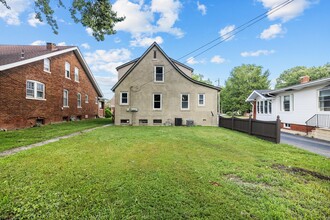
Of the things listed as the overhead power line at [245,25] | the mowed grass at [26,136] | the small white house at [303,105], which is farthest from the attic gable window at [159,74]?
the small white house at [303,105]

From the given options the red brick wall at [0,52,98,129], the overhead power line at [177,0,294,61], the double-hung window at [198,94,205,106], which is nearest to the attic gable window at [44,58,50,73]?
the red brick wall at [0,52,98,129]

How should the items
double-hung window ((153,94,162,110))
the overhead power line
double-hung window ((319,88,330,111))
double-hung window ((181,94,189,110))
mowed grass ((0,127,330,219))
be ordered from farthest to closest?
double-hung window ((181,94,189,110)), double-hung window ((153,94,162,110)), double-hung window ((319,88,330,111)), the overhead power line, mowed grass ((0,127,330,219))

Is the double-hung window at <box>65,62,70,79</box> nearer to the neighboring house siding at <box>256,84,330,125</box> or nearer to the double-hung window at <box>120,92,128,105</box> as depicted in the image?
the double-hung window at <box>120,92,128,105</box>

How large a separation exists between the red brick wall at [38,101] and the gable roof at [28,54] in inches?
19.0

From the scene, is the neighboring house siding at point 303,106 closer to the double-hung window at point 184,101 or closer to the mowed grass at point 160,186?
the mowed grass at point 160,186

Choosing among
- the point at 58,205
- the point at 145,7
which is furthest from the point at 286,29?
the point at 58,205

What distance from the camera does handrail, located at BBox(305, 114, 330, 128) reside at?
10242 mm

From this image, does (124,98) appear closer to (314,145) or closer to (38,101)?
(38,101)

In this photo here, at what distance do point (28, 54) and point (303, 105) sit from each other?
20.7 meters

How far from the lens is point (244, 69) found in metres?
39.3

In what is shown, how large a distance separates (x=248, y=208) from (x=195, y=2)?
13758mm

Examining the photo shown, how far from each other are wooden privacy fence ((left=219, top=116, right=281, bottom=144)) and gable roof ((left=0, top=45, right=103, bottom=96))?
593 inches

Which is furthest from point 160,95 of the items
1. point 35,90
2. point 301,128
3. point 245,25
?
point 301,128

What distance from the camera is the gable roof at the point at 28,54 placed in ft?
33.6
